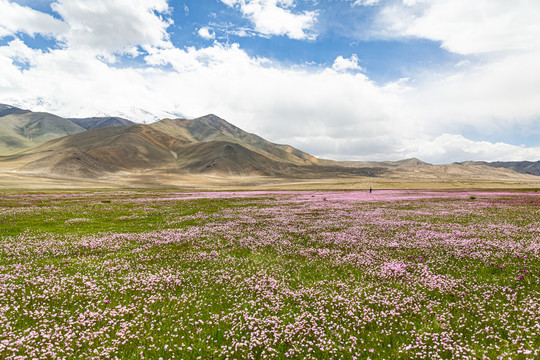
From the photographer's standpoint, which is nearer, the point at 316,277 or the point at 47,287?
the point at 47,287

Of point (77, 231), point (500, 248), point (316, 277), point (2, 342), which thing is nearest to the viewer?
point (2, 342)

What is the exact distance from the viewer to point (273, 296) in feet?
35.2

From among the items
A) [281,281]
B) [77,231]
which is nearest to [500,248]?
[281,281]

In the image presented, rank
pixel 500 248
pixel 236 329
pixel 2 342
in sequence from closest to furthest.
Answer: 1. pixel 2 342
2. pixel 236 329
3. pixel 500 248

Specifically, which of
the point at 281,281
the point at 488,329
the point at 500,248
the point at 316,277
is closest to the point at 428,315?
the point at 488,329

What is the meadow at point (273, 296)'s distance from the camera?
Answer: 7520 millimetres

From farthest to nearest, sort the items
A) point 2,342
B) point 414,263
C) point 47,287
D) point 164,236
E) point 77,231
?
point 77,231 → point 164,236 → point 414,263 → point 47,287 → point 2,342

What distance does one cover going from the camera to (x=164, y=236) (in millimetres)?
21594

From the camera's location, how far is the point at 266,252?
17.1 meters

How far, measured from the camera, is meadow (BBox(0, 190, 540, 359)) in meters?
7.52

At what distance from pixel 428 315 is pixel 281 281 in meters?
5.75

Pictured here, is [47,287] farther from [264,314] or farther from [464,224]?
[464,224]

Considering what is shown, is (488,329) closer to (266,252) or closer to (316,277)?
(316,277)

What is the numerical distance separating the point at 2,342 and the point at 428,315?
41.6 feet
